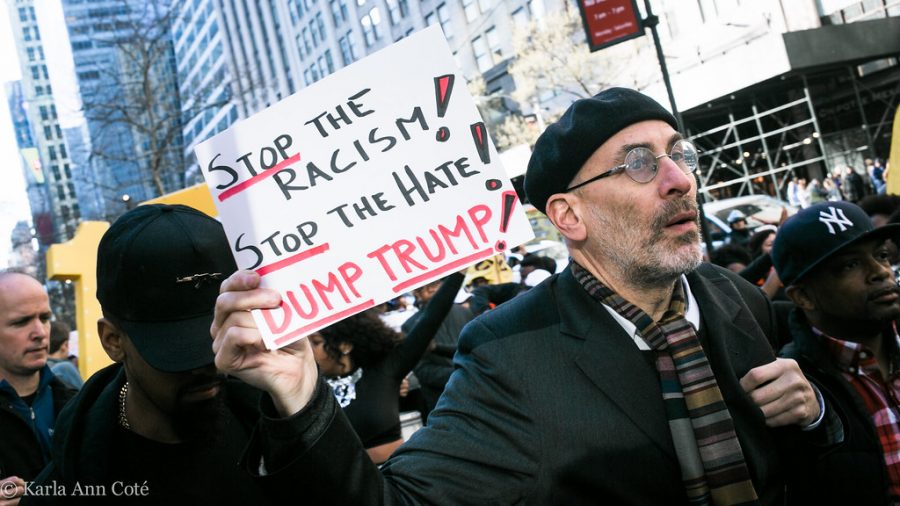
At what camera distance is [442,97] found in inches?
67.2

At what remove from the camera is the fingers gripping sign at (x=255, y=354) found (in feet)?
4.78

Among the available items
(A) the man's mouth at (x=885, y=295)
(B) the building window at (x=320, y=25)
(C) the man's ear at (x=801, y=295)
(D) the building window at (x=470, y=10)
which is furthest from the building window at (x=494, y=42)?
(A) the man's mouth at (x=885, y=295)

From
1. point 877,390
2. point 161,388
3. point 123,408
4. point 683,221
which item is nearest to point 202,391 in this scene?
point 161,388

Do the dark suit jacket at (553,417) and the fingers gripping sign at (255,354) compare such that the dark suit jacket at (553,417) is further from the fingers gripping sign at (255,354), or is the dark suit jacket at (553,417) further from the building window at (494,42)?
the building window at (494,42)

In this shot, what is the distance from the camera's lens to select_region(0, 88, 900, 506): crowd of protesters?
5.01 feet

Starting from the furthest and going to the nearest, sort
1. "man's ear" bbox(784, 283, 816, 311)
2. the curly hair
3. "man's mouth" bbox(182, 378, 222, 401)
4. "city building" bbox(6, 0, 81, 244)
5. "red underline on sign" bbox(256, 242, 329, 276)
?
"city building" bbox(6, 0, 81, 244) → the curly hair → "man's ear" bbox(784, 283, 816, 311) → "man's mouth" bbox(182, 378, 222, 401) → "red underline on sign" bbox(256, 242, 329, 276)

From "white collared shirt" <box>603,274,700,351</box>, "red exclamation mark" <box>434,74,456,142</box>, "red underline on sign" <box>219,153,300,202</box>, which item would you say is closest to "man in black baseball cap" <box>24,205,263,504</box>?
"red underline on sign" <box>219,153,300,202</box>

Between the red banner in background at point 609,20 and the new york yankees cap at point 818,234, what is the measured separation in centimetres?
534

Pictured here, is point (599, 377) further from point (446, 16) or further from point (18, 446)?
point (446, 16)

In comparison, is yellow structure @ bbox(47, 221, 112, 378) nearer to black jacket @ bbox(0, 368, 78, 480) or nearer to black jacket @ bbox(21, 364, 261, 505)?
black jacket @ bbox(0, 368, 78, 480)

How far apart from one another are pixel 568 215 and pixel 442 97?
699 millimetres

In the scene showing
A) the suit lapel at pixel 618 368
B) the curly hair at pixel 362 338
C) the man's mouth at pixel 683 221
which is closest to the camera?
the suit lapel at pixel 618 368

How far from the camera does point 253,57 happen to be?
67375mm

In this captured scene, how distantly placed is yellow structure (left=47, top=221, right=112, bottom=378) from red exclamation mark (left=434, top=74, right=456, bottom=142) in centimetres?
479
